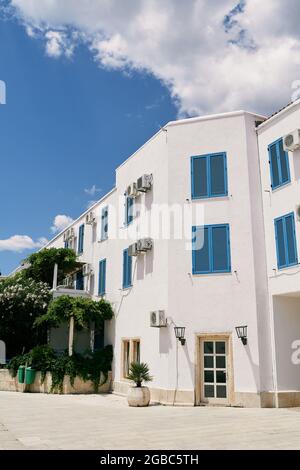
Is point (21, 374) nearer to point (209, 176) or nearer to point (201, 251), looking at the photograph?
point (201, 251)

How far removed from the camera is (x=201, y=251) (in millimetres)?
14500

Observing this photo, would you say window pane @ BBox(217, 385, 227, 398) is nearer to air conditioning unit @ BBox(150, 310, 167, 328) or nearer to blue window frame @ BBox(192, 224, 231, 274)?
air conditioning unit @ BBox(150, 310, 167, 328)

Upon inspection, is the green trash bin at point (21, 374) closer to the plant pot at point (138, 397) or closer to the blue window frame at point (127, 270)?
the blue window frame at point (127, 270)

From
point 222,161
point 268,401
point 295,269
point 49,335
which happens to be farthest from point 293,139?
point 49,335

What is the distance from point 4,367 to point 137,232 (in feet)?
28.4

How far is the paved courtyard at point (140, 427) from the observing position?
317 inches

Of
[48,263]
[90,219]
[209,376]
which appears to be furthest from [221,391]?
[48,263]

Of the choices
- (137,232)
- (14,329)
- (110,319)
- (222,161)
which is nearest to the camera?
(222,161)

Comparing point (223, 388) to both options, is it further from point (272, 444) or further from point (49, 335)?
point (49, 335)

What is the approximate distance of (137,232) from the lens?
17391 mm

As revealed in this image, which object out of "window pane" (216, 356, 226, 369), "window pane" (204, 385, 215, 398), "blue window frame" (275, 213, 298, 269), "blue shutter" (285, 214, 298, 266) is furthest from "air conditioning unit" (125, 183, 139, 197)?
"window pane" (204, 385, 215, 398)

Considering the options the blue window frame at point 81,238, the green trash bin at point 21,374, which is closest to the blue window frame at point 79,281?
the blue window frame at point 81,238

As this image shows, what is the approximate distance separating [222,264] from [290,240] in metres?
2.29

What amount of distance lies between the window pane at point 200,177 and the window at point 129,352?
237 inches
